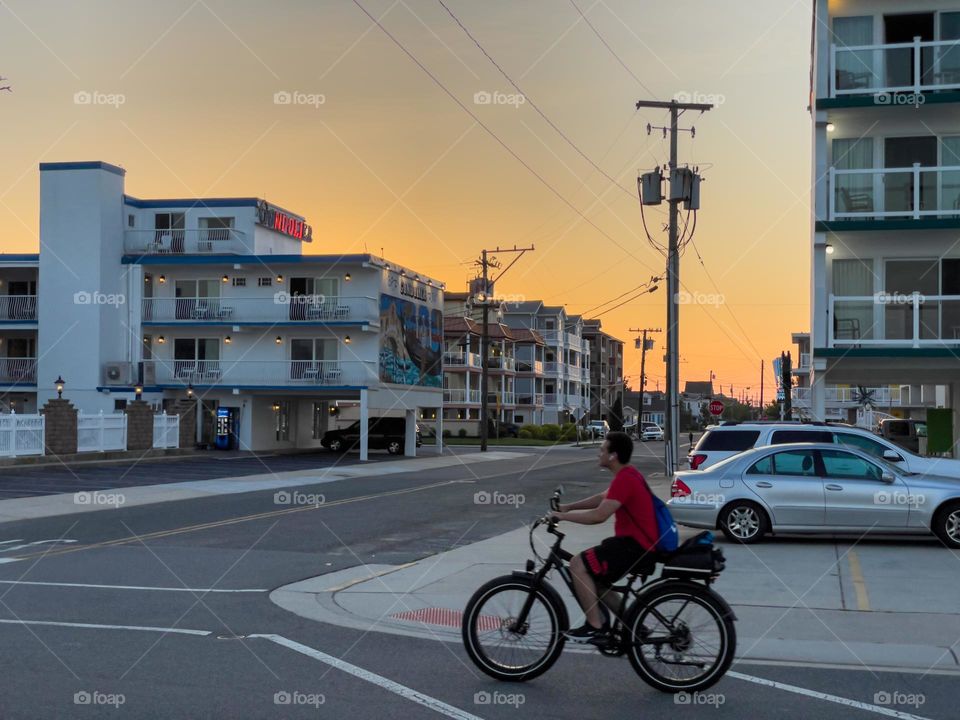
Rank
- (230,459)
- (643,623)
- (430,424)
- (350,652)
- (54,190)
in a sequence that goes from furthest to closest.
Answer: (430,424)
(54,190)
(230,459)
(350,652)
(643,623)

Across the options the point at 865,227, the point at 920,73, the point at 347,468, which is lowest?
the point at 347,468

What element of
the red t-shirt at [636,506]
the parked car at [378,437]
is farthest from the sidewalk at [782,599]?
the parked car at [378,437]

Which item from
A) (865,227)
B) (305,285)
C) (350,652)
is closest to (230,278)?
(305,285)

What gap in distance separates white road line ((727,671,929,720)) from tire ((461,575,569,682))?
1.51 metres

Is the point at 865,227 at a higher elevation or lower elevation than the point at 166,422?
higher

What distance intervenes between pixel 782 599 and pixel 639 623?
4.88 metres

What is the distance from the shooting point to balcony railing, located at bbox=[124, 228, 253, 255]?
53812mm

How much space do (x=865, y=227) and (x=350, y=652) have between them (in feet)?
64.0

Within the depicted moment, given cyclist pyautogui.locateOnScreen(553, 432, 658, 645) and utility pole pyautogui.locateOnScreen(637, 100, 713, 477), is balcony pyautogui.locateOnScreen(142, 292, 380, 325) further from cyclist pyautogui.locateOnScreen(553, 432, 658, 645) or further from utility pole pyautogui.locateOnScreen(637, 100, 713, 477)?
cyclist pyautogui.locateOnScreen(553, 432, 658, 645)

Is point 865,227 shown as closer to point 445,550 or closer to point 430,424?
point 445,550

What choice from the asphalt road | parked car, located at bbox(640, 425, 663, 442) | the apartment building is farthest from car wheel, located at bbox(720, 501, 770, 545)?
the apartment building

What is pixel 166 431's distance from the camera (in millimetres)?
44469

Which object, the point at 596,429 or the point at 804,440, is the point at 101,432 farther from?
the point at 596,429

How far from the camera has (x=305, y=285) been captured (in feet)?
173
